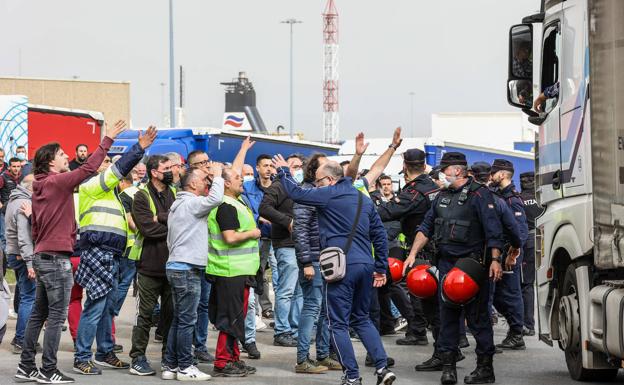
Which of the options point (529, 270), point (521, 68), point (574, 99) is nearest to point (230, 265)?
point (521, 68)

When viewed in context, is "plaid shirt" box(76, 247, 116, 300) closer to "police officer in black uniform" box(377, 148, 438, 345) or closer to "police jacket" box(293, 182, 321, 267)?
"police jacket" box(293, 182, 321, 267)

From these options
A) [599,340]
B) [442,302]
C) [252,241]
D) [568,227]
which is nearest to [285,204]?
[252,241]

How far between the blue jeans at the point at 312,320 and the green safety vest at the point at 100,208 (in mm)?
1781

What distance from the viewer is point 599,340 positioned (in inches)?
A: 344

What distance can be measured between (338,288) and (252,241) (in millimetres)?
1353

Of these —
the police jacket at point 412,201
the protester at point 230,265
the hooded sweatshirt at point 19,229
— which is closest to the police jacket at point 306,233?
the protester at point 230,265

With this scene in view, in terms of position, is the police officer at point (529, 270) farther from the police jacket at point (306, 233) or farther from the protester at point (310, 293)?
the police jacket at point (306, 233)

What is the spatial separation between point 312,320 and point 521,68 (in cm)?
297

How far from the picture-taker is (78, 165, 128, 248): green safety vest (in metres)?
10.7

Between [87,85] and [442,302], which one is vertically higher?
[87,85]

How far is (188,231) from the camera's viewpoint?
400 inches

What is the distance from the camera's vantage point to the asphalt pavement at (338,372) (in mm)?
10359

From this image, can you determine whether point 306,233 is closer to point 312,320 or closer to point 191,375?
point 312,320

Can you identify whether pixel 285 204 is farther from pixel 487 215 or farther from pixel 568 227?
pixel 568 227
